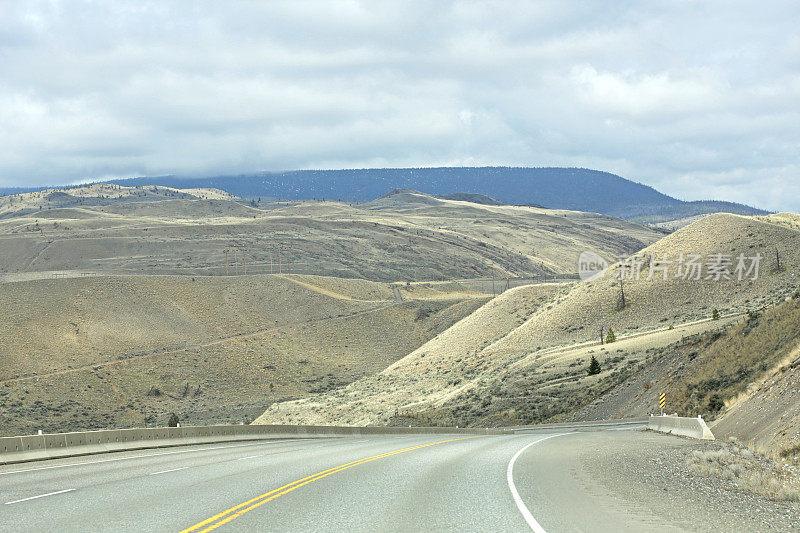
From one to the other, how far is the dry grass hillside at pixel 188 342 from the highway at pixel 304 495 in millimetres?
56309

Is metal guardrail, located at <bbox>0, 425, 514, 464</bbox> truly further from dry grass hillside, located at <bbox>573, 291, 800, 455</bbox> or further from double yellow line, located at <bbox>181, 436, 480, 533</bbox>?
dry grass hillside, located at <bbox>573, 291, 800, 455</bbox>

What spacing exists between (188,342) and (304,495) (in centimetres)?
9574

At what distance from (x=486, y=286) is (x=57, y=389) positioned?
9385 cm

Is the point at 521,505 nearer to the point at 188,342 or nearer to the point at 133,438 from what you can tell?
the point at 133,438

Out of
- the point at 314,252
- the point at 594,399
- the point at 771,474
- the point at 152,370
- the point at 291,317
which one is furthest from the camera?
the point at 314,252

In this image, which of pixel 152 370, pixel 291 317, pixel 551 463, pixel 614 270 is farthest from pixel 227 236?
pixel 551 463

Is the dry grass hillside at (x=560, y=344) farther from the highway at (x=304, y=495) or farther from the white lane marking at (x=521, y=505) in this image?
the white lane marking at (x=521, y=505)

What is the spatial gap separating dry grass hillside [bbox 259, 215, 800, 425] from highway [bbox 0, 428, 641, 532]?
118 ft

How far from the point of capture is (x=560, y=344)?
256 feet

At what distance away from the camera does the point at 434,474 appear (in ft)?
53.6

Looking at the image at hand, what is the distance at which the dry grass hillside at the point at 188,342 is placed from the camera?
8012 cm

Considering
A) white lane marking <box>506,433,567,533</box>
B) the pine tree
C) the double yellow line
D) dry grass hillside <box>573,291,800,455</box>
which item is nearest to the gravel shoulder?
white lane marking <box>506,433,567,533</box>

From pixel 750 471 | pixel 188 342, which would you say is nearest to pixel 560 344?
pixel 188 342

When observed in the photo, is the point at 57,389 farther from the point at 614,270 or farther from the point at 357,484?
the point at 357,484
